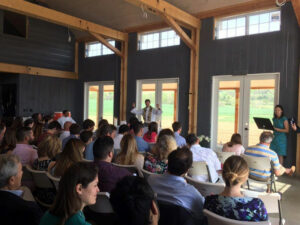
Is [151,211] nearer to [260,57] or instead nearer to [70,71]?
[260,57]

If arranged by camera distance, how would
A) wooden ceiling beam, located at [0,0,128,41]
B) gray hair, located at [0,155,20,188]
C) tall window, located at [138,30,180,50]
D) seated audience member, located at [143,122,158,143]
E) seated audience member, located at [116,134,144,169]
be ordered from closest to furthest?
1. gray hair, located at [0,155,20,188]
2. seated audience member, located at [116,134,144,169]
3. seated audience member, located at [143,122,158,143]
4. wooden ceiling beam, located at [0,0,128,41]
5. tall window, located at [138,30,180,50]

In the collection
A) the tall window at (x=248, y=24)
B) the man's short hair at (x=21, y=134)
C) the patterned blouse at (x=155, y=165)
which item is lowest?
the patterned blouse at (x=155, y=165)

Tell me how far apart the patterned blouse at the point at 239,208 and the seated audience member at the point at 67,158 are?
4.52 feet

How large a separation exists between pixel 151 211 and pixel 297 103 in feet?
18.0

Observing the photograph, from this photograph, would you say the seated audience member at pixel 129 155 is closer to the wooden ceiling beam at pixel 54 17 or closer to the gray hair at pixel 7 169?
the gray hair at pixel 7 169

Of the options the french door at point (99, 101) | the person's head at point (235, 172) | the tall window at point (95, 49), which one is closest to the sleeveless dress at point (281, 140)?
the person's head at point (235, 172)

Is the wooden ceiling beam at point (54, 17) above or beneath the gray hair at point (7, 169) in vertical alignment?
above

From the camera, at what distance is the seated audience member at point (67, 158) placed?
2.41 meters

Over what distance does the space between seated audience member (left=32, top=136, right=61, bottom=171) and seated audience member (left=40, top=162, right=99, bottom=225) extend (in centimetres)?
153

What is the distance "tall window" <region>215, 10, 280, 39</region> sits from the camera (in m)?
6.00

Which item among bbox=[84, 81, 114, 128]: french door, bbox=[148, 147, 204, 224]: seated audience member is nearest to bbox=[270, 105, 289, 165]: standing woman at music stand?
bbox=[148, 147, 204, 224]: seated audience member

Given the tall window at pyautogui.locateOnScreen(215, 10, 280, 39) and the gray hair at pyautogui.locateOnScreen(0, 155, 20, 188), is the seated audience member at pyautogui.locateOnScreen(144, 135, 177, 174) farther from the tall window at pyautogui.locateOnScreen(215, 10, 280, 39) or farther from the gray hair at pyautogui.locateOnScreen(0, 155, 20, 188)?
the tall window at pyautogui.locateOnScreen(215, 10, 280, 39)

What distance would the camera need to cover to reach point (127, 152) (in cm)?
310

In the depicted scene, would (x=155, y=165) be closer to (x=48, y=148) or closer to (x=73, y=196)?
(x=48, y=148)
